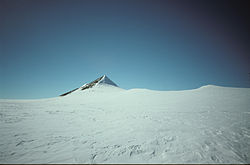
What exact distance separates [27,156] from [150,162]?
3.52m

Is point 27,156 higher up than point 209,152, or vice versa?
point 209,152

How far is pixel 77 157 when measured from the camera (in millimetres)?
2820

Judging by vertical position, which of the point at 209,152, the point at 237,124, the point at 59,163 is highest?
the point at 237,124

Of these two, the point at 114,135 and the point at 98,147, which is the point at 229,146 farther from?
the point at 98,147

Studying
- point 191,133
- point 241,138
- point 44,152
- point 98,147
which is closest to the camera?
point 44,152

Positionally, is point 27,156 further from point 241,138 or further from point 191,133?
point 241,138

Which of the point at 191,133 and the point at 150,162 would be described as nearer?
the point at 150,162

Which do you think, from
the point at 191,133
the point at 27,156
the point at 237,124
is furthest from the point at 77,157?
the point at 237,124

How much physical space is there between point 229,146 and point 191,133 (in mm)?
1140

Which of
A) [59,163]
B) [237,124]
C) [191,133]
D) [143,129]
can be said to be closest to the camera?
[59,163]

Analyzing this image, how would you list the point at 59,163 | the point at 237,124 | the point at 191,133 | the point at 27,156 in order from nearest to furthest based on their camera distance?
the point at 59,163
the point at 27,156
the point at 191,133
the point at 237,124

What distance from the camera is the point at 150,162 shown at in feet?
8.87

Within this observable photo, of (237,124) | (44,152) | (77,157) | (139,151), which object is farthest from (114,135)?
(237,124)

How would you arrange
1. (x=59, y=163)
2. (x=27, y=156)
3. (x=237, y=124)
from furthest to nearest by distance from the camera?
(x=237, y=124), (x=27, y=156), (x=59, y=163)
